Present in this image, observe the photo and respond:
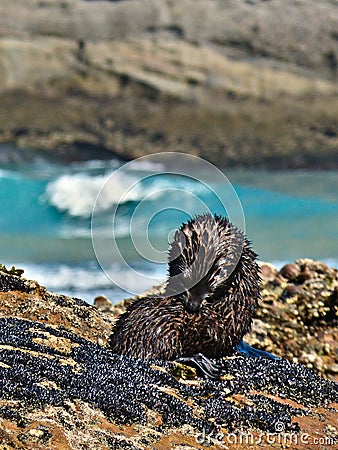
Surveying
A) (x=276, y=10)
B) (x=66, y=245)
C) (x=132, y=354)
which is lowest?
(x=132, y=354)

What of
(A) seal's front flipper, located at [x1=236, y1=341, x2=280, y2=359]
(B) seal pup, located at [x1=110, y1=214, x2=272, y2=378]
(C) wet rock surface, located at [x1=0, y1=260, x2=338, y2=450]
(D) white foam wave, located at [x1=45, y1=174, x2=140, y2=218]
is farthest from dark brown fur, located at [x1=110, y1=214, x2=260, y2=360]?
(D) white foam wave, located at [x1=45, y1=174, x2=140, y2=218]

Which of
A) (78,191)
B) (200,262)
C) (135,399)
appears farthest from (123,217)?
(78,191)

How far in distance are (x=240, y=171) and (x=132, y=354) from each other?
4845cm

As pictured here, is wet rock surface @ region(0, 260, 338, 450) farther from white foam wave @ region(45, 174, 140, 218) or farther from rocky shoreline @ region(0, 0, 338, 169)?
rocky shoreline @ region(0, 0, 338, 169)

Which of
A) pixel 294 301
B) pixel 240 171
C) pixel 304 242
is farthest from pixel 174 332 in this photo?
pixel 240 171

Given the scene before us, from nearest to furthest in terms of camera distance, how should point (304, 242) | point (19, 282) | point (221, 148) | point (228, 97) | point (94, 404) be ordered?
1. point (94, 404)
2. point (19, 282)
3. point (304, 242)
4. point (221, 148)
5. point (228, 97)

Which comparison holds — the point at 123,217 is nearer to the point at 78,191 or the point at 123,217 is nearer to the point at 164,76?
the point at 78,191

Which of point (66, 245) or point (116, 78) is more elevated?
point (116, 78)

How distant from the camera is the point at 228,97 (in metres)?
78.6

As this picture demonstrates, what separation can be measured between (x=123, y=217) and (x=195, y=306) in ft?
9.31

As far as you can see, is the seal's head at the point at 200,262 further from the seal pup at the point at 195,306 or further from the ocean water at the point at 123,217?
the ocean water at the point at 123,217

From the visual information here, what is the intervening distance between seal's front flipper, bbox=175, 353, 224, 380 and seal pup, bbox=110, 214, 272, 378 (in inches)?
0.6

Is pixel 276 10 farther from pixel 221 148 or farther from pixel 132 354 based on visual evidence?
pixel 132 354

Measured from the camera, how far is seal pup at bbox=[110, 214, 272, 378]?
6633 millimetres
